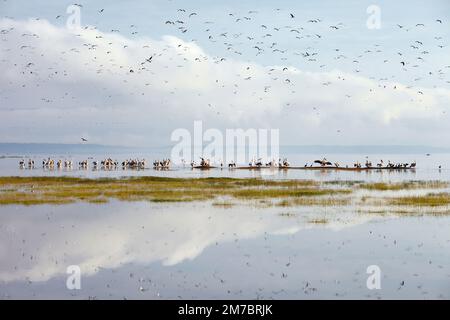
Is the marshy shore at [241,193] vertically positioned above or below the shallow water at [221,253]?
above

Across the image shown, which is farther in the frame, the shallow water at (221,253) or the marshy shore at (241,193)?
the marshy shore at (241,193)

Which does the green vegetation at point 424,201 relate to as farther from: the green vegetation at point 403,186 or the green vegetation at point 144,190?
the green vegetation at point 403,186

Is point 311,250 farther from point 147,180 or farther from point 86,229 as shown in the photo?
point 147,180

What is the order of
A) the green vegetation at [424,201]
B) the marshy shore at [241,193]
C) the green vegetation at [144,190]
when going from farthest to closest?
the green vegetation at [144,190] → the marshy shore at [241,193] → the green vegetation at [424,201]

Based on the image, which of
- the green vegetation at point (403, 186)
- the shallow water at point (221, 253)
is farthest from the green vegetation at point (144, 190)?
the shallow water at point (221, 253)

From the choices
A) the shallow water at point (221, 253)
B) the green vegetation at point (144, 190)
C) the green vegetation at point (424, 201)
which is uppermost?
the green vegetation at point (144, 190)

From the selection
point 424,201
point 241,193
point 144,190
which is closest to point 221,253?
point 424,201

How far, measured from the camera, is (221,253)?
25.4 m

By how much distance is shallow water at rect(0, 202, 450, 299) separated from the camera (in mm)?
20266

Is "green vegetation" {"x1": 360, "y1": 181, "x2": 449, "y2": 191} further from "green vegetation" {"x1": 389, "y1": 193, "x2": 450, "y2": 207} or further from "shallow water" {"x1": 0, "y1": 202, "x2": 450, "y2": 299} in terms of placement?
"shallow water" {"x1": 0, "y1": 202, "x2": 450, "y2": 299}

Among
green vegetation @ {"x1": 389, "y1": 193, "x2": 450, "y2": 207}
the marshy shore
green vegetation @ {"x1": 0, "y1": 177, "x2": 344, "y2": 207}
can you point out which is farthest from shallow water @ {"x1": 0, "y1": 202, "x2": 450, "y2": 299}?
green vegetation @ {"x1": 0, "y1": 177, "x2": 344, "y2": 207}

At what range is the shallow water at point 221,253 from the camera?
20.3m

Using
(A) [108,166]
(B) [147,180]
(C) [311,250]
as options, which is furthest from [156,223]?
(A) [108,166]
